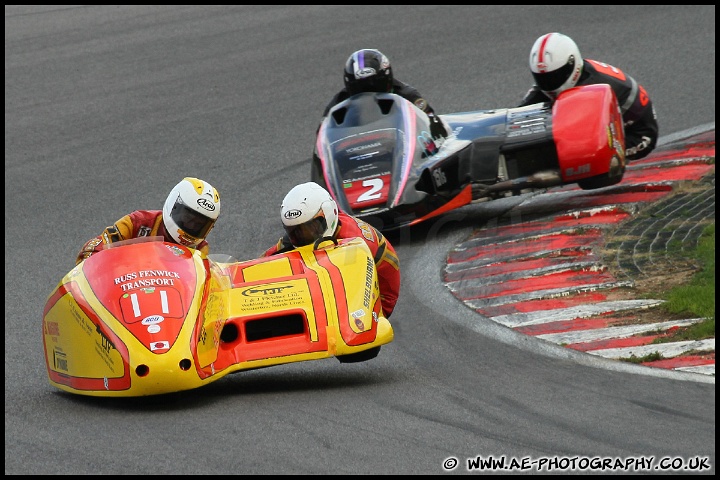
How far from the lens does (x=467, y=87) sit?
542 inches

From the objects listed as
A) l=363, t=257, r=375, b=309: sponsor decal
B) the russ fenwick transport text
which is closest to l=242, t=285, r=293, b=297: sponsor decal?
l=363, t=257, r=375, b=309: sponsor decal

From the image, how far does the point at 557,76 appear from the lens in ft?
35.4

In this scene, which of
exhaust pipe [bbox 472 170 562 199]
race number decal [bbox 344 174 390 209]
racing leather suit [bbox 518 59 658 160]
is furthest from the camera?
racing leather suit [bbox 518 59 658 160]

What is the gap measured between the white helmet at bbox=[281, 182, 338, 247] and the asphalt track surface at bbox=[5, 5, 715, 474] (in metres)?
0.73

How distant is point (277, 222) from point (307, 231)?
10.8 ft

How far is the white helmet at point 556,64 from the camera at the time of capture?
1074cm

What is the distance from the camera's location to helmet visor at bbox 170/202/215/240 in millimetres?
7414

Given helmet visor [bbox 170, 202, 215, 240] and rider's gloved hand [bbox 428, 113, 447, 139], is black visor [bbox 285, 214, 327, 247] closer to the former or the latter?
helmet visor [bbox 170, 202, 215, 240]

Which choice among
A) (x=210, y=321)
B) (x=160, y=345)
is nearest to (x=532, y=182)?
(x=210, y=321)

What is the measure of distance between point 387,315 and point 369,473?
8.48ft

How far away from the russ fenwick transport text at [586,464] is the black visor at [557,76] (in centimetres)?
568

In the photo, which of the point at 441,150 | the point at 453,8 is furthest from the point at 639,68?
the point at 441,150

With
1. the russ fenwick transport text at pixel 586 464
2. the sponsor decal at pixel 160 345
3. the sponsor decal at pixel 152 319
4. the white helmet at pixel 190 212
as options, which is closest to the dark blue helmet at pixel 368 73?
the white helmet at pixel 190 212

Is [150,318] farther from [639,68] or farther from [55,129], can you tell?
[639,68]
